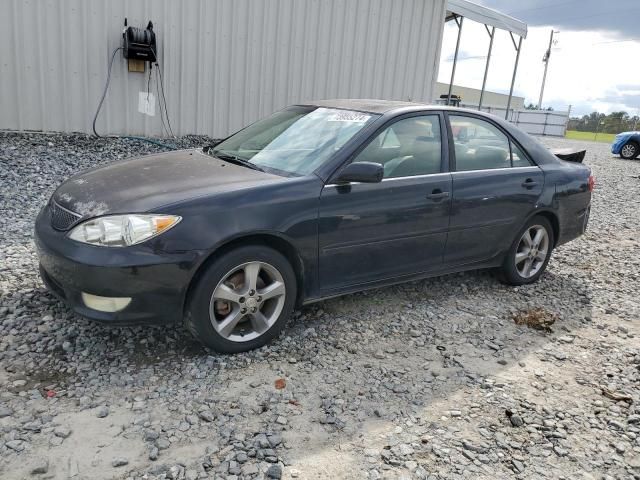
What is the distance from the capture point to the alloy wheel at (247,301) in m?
3.12

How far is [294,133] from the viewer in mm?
3955

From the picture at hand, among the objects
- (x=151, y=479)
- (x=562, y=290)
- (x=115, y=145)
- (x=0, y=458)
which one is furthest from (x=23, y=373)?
(x=115, y=145)

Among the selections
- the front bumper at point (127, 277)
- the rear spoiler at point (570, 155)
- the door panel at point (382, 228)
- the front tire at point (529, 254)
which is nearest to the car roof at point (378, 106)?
the door panel at point (382, 228)

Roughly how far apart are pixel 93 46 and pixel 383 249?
6731mm

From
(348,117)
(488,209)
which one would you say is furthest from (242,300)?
(488,209)

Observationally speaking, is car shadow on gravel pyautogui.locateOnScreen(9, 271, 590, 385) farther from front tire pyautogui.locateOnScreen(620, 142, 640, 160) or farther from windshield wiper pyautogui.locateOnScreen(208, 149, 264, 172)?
front tire pyautogui.locateOnScreen(620, 142, 640, 160)

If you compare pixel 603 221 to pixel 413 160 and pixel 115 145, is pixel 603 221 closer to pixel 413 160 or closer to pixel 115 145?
pixel 413 160

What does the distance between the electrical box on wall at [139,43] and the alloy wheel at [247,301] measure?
6435 mm

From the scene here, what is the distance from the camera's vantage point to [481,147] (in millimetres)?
4324

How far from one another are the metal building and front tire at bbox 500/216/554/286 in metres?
6.49

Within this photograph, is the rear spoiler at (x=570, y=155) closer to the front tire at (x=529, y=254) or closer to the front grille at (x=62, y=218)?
the front tire at (x=529, y=254)

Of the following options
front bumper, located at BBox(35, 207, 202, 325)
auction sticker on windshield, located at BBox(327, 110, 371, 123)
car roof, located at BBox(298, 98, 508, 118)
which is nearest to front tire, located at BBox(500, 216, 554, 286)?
car roof, located at BBox(298, 98, 508, 118)

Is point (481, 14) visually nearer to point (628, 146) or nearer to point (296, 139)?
point (296, 139)

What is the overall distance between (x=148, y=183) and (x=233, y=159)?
0.76 meters
